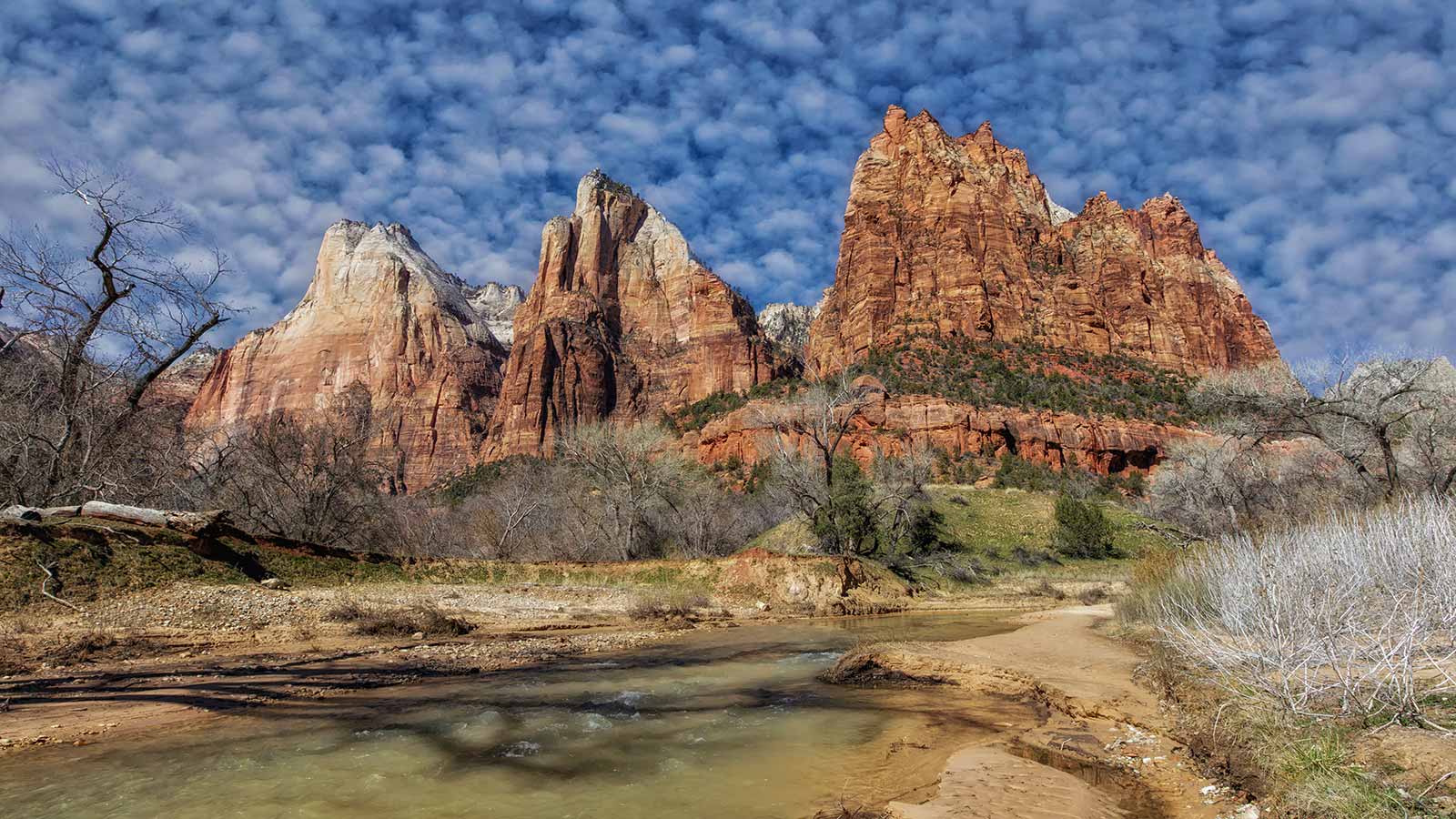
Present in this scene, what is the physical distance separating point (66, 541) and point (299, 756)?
12.5 metres

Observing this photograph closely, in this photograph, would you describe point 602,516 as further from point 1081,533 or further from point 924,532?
point 1081,533

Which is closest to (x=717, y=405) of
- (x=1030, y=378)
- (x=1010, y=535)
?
(x=1030, y=378)

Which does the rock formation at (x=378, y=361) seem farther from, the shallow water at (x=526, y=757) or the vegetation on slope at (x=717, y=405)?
the shallow water at (x=526, y=757)

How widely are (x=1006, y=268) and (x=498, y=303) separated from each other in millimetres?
137856

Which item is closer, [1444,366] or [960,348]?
[1444,366]

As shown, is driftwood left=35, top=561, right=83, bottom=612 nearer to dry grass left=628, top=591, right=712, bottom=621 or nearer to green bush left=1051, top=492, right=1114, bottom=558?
dry grass left=628, top=591, right=712, bottom=621

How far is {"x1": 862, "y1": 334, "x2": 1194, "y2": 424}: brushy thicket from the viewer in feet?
253

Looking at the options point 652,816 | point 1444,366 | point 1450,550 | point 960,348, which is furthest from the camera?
point 960,348

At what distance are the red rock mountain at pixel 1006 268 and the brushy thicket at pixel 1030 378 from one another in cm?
372

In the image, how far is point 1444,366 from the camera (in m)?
17.1

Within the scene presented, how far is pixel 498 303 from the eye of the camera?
622 ft

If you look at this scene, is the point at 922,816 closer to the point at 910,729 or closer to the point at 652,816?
the point at 652,816

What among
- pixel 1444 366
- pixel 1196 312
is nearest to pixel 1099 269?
pixel 1196 312

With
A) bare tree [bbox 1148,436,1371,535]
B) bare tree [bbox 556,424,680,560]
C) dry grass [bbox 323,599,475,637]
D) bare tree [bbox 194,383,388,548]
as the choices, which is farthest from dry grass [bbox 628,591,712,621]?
bare tree [bbox 1148,436,1371,535]
